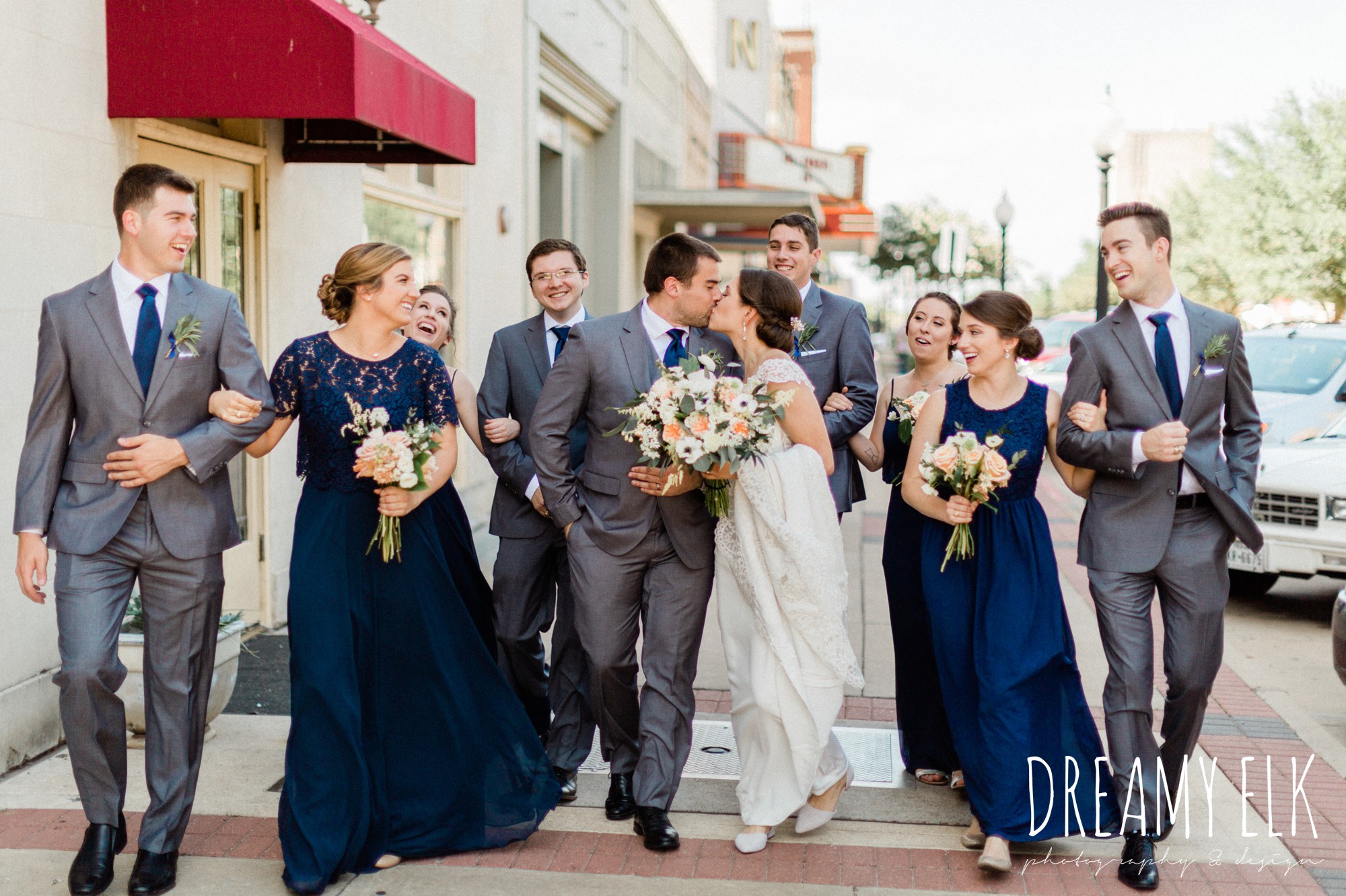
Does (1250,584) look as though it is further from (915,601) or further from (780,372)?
(780,372)

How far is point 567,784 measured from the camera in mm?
5227

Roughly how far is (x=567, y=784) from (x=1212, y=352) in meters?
2.96

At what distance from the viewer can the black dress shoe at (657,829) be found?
4.68 metres

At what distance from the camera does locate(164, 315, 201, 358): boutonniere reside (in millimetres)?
4266

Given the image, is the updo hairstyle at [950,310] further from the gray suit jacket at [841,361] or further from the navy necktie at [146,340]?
the navy necktie at [146,340]

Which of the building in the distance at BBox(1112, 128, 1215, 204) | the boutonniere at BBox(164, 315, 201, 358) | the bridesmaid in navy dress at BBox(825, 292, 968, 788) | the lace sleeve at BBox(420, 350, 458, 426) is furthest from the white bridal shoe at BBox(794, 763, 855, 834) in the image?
the building in the distance at BBox(1112, 128, 1215, 204)

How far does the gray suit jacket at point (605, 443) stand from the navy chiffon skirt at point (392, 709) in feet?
1.72

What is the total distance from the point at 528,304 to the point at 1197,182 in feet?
114

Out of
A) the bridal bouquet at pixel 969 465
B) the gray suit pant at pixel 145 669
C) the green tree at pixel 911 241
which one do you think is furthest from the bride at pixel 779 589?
the green tree at pixel 911 241

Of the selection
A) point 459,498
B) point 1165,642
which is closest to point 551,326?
point 459,498

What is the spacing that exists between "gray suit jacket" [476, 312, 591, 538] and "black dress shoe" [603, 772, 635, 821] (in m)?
1.08

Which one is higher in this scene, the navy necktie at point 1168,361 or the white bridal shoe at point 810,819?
the navy necktie at point 1168,361

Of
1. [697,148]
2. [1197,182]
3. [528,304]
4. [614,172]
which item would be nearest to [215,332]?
[528,304]

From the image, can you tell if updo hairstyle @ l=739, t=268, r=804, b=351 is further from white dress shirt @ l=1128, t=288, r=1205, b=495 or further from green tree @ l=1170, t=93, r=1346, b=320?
green tree @ l=1170, t=93, r=1346, b=320
